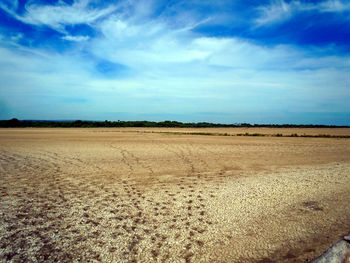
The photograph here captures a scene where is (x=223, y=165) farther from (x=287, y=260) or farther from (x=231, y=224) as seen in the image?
(x=287, y=260)

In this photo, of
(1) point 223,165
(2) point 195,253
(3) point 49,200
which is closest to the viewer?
(2) point 195,253

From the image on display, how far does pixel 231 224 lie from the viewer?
457 cm

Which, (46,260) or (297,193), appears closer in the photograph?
(46,260)

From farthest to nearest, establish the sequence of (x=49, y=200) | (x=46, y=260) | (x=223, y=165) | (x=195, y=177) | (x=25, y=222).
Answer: (x=223, y=165) < (x=195, y=177) < (x=49, y=200) < (x=25, y=222) < (x=46, y=260)

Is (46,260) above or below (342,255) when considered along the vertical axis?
below

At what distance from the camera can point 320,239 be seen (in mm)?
3914

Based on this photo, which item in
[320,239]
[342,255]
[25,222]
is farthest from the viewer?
[25,222]

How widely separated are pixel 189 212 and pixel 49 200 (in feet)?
12.2

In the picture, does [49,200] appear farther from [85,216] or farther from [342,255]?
[342,255]

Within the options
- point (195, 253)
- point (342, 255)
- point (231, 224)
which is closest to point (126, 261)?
point (195, 253)

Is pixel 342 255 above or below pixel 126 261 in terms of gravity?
above

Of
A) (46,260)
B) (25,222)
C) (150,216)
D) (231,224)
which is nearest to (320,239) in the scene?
(231,224)

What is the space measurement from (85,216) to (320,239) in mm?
4791

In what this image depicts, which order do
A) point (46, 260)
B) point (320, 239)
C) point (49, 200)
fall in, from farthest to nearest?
point (49, 200), point (320, 239), point (46, 260)
